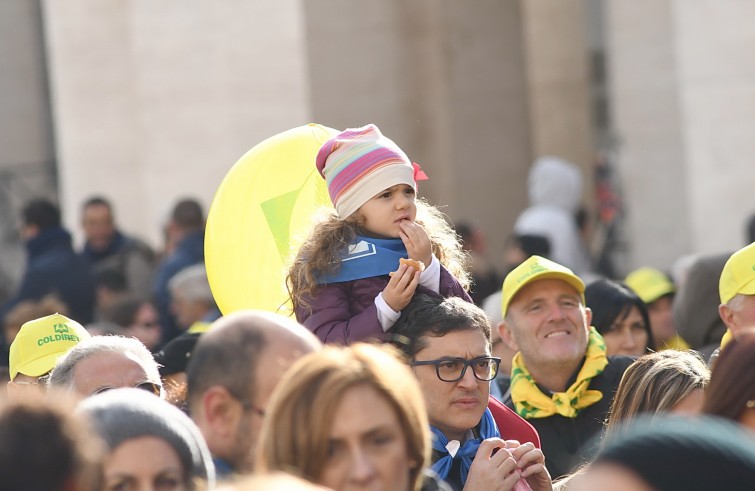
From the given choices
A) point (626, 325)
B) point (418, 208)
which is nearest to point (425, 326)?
point (418, 208)

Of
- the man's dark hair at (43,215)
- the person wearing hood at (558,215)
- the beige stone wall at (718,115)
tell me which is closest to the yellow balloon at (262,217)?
the man's dark hair at (43,215)

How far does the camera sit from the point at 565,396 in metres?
6.07

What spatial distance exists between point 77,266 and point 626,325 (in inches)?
186

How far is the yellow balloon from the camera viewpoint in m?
6.24

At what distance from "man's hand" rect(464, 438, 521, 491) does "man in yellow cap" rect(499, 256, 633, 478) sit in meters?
1.25

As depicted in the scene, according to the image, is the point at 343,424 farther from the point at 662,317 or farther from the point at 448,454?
the point at 662,317

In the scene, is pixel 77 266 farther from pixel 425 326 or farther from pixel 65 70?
pixel 425 326

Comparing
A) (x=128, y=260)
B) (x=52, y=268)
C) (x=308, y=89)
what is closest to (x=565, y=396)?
(x=52, y=268)

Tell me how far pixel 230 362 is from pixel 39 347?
2584 mm

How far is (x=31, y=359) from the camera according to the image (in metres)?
6.09

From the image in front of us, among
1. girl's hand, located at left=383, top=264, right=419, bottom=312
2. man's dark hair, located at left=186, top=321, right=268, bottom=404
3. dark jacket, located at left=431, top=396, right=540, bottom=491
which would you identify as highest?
man's dark hair, located at left=186, top=321, right=268, bottom=404

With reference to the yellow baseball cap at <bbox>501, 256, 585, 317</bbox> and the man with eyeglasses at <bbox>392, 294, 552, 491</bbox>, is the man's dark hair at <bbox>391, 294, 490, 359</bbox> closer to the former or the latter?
the man with eyeglasses at <bbox>392, 294, 552, 491</bbox>

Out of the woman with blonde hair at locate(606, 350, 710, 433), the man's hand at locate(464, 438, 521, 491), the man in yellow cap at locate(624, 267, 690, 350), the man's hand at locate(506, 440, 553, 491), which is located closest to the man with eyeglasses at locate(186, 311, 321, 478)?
the man's hand at locate(464, 438, 521, 491)

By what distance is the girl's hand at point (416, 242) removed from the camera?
5.18 meters
